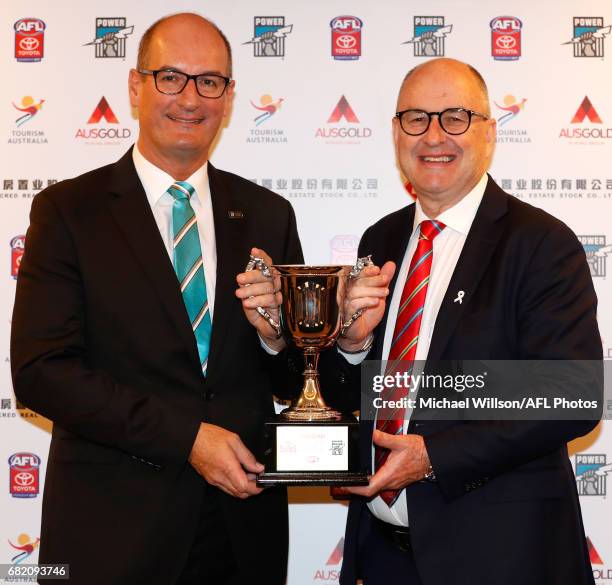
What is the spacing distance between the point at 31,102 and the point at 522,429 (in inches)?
101

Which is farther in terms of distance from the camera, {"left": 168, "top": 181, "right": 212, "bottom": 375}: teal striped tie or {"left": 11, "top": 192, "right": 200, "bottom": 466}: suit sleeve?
{"left": 168, "top": 181, "right": 212, "bottom": 375}: teal striped tie

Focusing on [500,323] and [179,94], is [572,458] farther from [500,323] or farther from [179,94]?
[179,94]

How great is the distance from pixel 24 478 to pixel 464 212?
2.30 m

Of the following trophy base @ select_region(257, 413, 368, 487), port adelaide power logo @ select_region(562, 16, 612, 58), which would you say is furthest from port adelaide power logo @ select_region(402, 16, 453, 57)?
trophy base @ select_region(257, 413, 368, 487)

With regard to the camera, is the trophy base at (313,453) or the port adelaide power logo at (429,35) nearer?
the trophy base at (313,453)

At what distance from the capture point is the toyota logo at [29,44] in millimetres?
3535

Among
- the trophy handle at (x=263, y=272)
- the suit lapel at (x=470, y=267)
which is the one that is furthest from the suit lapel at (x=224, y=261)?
the suit lapel at (x=470, y=267)

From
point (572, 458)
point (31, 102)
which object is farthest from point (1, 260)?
point (572, 458)

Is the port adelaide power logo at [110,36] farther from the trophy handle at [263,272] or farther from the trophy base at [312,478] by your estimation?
the trophy base at [312,478]

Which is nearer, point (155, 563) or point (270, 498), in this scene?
point (155, 563)

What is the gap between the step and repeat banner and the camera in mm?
3514

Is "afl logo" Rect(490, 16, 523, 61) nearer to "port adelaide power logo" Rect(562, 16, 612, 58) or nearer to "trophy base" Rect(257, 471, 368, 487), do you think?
"port adelaide power logo" Rect(562, 16, 612, 58)

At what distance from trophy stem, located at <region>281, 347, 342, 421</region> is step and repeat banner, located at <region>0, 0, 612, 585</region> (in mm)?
1263

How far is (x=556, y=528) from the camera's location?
2.32m
